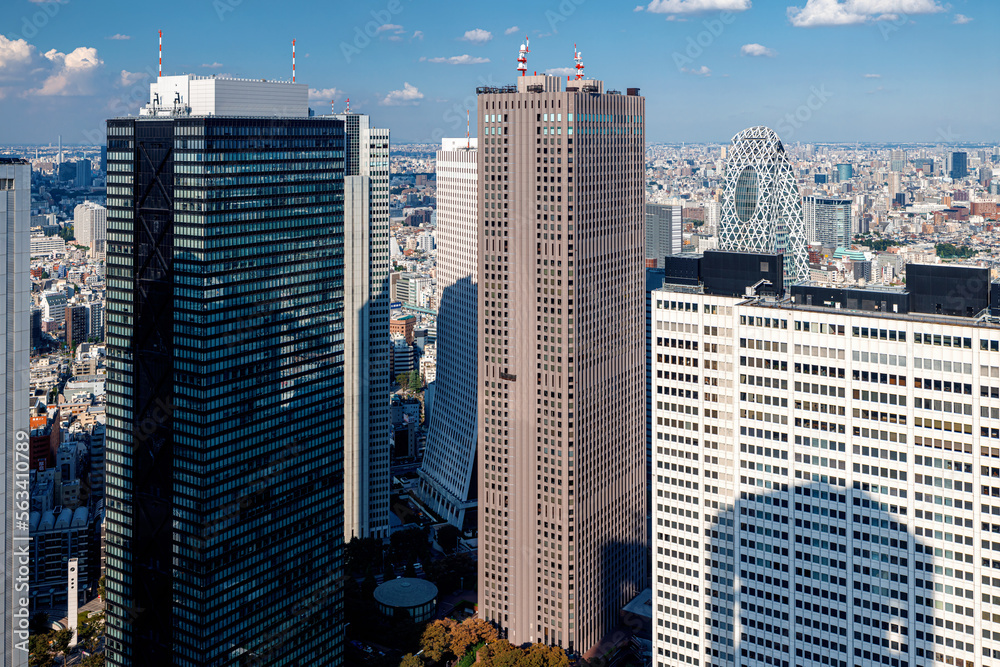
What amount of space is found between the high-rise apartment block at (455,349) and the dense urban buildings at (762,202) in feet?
172

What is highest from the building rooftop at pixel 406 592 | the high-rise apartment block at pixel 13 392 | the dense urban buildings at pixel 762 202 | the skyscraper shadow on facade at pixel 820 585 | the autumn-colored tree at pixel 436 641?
the dense urban buildings at pixel 762 202

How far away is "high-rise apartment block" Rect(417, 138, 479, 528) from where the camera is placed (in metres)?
150

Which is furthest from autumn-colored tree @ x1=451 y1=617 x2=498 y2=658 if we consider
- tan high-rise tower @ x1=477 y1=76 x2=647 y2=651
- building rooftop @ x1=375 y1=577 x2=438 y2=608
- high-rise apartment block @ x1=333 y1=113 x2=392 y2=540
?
high-rise apartment block @ x1=333 y1=113 x2=392 y2=540

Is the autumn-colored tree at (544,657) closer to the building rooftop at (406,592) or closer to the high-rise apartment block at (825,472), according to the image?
the building rooftop at (406,592)

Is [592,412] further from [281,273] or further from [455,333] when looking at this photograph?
[455,333]

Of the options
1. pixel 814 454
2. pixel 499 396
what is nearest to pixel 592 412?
pixel 499 396

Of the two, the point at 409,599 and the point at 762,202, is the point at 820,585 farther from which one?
the point at 762,202

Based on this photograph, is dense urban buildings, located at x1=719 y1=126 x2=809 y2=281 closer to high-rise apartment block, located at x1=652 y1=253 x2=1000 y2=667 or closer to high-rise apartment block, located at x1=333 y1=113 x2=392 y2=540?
high-rise apartment block, located at x1=333 y1=113 x2=392 y2=540

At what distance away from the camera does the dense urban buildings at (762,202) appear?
176 meters

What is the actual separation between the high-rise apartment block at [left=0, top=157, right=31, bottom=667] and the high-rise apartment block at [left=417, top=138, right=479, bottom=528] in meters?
104

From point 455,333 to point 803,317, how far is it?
92525 mm

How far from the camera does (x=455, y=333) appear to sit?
156 metres

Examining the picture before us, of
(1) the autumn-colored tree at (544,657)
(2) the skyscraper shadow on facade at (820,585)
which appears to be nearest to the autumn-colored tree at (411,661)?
(1) the autumn-colored tree at (544,657)

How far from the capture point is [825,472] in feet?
221
